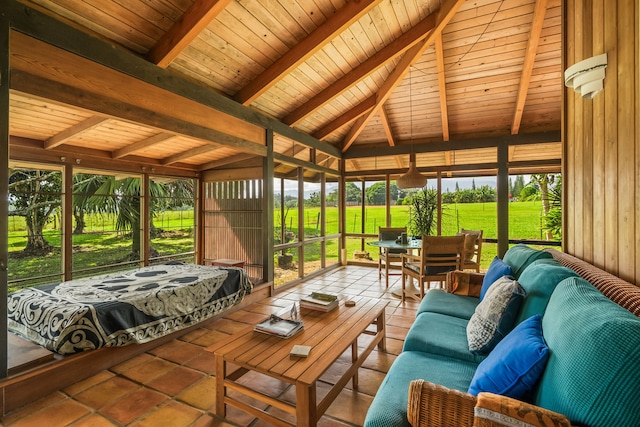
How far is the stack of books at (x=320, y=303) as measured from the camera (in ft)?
8.21

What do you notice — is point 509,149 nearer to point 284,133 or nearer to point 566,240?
point 566,240

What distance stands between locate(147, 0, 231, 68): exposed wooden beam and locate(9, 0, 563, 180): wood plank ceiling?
13 millimetres

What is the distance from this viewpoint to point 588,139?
219cm

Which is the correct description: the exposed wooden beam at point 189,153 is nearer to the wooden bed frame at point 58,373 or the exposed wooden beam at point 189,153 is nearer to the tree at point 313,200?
the tree at point 313,200

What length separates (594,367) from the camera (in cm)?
88

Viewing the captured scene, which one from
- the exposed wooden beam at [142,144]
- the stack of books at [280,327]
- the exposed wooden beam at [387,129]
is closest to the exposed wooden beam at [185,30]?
the exposed wooden beam at [142,144]

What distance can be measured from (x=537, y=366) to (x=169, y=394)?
7.52ft

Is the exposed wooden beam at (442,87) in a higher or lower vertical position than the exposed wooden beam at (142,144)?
higher

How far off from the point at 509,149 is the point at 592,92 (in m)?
4.17

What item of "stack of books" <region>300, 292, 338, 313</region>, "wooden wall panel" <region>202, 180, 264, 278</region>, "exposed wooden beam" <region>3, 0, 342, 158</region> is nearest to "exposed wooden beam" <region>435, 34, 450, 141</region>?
"exposed wooden beam" <region>3, 0, 342, 158</region>

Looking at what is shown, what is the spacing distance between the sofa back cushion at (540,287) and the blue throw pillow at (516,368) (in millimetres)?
336

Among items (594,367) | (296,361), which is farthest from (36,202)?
(594,367)

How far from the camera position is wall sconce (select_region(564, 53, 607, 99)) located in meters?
1.83

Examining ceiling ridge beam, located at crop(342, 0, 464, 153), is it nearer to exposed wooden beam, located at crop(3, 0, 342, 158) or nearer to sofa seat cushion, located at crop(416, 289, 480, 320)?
exposed wooden beam, located at crop(3, 0, 342, 158)
